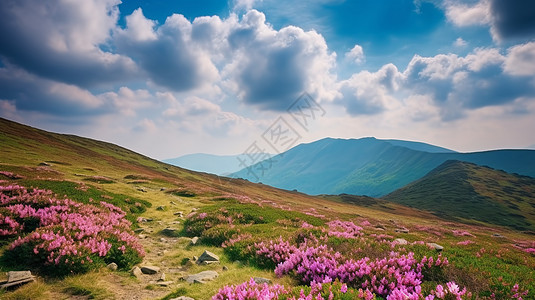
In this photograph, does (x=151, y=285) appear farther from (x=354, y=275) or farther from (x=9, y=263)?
(x=354, y=275)

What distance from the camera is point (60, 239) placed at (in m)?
8.30

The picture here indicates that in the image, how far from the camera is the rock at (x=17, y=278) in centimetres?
639

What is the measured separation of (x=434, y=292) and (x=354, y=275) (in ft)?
6.50

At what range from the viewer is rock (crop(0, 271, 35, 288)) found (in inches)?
252

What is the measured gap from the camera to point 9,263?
25.4ft

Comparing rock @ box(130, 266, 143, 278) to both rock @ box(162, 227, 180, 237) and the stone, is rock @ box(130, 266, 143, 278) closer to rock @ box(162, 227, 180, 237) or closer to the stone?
the stone

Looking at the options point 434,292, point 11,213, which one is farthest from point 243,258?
point 11,213

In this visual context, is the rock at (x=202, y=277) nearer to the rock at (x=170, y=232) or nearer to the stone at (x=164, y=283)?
the stone at (x=164, y=283)

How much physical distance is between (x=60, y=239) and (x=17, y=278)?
1.71 metres

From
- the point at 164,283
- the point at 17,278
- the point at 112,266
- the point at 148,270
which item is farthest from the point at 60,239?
the point at 164,283

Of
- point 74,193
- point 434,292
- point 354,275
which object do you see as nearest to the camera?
point 434,292

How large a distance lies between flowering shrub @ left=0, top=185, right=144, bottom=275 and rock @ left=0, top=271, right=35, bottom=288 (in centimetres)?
65

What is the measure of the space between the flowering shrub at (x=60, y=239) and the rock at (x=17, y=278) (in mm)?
647

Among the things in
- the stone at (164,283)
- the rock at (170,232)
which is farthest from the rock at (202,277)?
the rock at (170,232)
